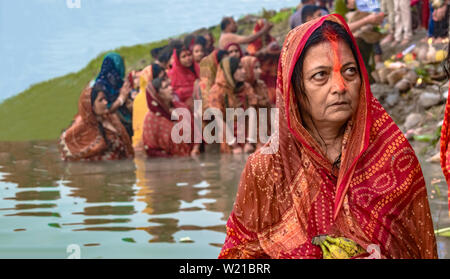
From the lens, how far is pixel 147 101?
11.9 m

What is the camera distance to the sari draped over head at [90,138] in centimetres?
1143

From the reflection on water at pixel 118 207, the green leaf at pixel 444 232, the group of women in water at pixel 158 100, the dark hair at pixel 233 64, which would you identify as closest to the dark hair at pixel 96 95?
the group of women in water at pixel 158 100

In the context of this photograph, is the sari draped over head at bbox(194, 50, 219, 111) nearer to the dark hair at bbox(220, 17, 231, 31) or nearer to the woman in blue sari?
the woman in blue sari

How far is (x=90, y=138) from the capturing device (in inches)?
454

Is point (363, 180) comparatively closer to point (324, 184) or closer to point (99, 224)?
point (324, 184)

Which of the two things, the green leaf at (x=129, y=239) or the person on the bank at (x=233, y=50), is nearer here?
the green leaf at (x=129, y=239)

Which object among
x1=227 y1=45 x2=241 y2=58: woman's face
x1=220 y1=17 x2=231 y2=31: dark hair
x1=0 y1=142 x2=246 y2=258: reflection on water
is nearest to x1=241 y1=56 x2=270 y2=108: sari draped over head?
x1=227 y1=45 x2=241 y2=58: woman's face

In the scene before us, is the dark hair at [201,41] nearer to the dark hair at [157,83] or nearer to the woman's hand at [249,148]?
the dark hair at [157,83]

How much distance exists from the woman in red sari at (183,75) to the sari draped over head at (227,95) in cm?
123

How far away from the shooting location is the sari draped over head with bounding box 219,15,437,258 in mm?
2750

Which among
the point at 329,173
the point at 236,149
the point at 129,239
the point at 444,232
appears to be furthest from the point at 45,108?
the point at 329,173

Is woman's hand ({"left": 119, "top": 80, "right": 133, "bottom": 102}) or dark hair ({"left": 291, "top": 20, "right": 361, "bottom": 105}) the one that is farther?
woman's hand ({"left": 119, "top": 80, "right": 133, "bottom": 102})
